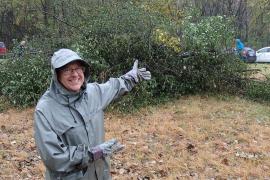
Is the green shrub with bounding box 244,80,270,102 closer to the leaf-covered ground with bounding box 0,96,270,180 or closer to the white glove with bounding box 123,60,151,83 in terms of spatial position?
the leaf-covered ground with bounding box 0,96,270,180

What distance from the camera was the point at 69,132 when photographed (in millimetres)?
2609

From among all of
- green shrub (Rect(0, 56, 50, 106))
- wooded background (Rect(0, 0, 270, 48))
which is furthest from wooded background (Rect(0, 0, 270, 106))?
wooded background (Rect(0, 0, 270, 48))

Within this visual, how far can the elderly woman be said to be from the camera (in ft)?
8.20

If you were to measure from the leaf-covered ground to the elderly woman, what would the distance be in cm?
332

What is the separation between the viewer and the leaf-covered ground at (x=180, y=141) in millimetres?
6145

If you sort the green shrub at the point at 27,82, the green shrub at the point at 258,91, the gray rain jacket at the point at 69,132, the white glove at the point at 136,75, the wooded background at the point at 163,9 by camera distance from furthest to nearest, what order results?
1. the wooded background at the point at 163,9
2. the green shrub at the point at 258,91
3. the green shrub at the point at 27,82
4. the white glove at the point at 136,75
5. the gray rain jacket at the point at 69,132

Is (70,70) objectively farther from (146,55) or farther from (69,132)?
(146,55)

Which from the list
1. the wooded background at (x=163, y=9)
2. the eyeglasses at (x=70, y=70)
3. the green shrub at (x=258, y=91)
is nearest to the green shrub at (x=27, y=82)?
the wooded background at (x=163, y=9)

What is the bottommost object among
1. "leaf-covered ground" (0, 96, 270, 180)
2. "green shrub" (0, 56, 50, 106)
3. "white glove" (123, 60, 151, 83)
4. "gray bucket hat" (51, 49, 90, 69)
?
"leaf-covered ground" (0, 96, 270, 180)

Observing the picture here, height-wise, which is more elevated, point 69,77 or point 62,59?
point 62,59

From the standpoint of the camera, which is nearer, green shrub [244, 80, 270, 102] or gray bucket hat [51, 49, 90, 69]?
gray bucket hat [51, 49, 90, 69]

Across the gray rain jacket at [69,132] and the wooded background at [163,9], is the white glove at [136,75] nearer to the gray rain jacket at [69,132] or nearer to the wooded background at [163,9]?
the gray rain jacket at [69,132]

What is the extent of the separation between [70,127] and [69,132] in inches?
1.4

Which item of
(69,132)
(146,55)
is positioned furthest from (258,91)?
(69,132)
